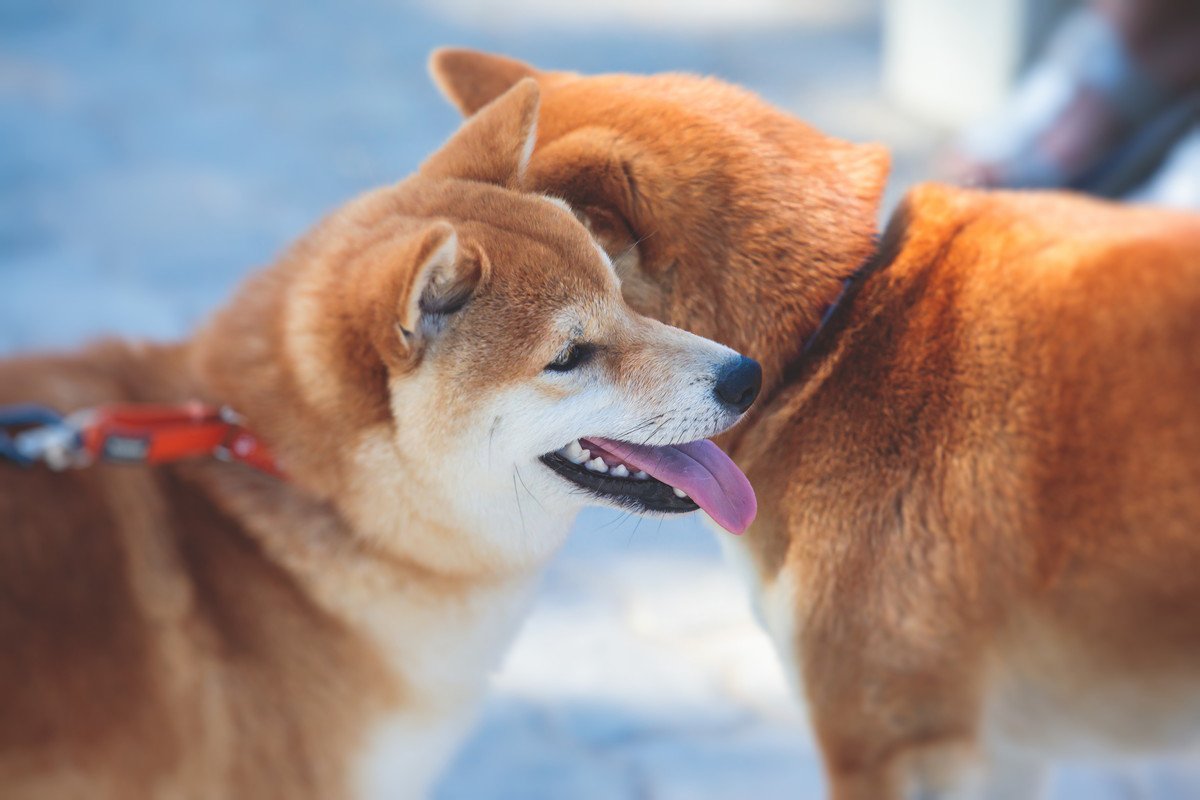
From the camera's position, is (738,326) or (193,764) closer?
(193,764)

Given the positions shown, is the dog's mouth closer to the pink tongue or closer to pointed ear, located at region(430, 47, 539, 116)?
the pink tongue

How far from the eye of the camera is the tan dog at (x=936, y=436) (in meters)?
1.58

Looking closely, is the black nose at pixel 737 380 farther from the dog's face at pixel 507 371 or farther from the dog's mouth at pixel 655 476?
the dog's mouth at pixel 655 476

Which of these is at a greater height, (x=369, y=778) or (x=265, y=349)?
(x=265, y=349)

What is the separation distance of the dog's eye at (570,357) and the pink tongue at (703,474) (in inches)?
5.0

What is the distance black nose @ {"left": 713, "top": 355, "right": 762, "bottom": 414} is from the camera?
1611mm

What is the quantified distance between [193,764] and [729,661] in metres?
1.23

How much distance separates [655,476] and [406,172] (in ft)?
9.01

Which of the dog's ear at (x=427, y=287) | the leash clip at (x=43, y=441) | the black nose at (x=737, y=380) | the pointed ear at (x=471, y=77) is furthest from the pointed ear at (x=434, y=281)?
the pointed ear at (x=471, y=77)

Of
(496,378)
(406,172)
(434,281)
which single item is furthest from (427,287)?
(406,172)

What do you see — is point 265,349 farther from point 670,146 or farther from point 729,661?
point 729,661

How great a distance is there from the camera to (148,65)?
16.3ft

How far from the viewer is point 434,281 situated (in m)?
1.50

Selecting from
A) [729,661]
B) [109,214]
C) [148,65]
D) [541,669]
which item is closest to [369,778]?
[541,669]
